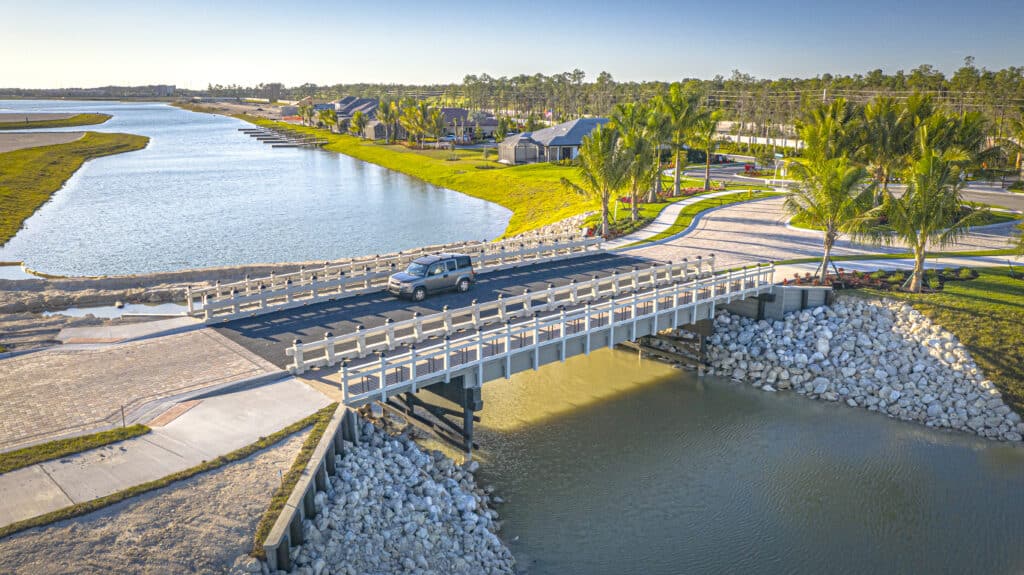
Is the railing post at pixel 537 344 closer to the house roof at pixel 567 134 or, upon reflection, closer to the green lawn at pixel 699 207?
the green lawn at pixel 699 207

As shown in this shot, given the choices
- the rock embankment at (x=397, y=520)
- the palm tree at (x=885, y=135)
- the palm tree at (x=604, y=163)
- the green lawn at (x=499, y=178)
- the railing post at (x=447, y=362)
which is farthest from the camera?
the green lawn at (x=499, y=178)

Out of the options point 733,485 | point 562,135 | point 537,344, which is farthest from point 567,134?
point 733,485

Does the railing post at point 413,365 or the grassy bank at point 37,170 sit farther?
the grassy bank at point 37,170

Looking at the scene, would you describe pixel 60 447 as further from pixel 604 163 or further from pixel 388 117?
pixel 388 117

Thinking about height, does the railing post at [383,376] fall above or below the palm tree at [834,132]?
below

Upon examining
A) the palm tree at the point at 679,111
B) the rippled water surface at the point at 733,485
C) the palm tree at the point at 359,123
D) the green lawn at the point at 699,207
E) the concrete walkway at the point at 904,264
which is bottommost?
the rippled water surface at the point at 733,485

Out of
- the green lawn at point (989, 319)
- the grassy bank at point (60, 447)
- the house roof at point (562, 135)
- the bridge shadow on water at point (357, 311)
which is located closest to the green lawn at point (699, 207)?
the bridge shadow on water at point (357, 311)

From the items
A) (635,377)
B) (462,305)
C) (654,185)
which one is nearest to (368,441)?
(462,305)
